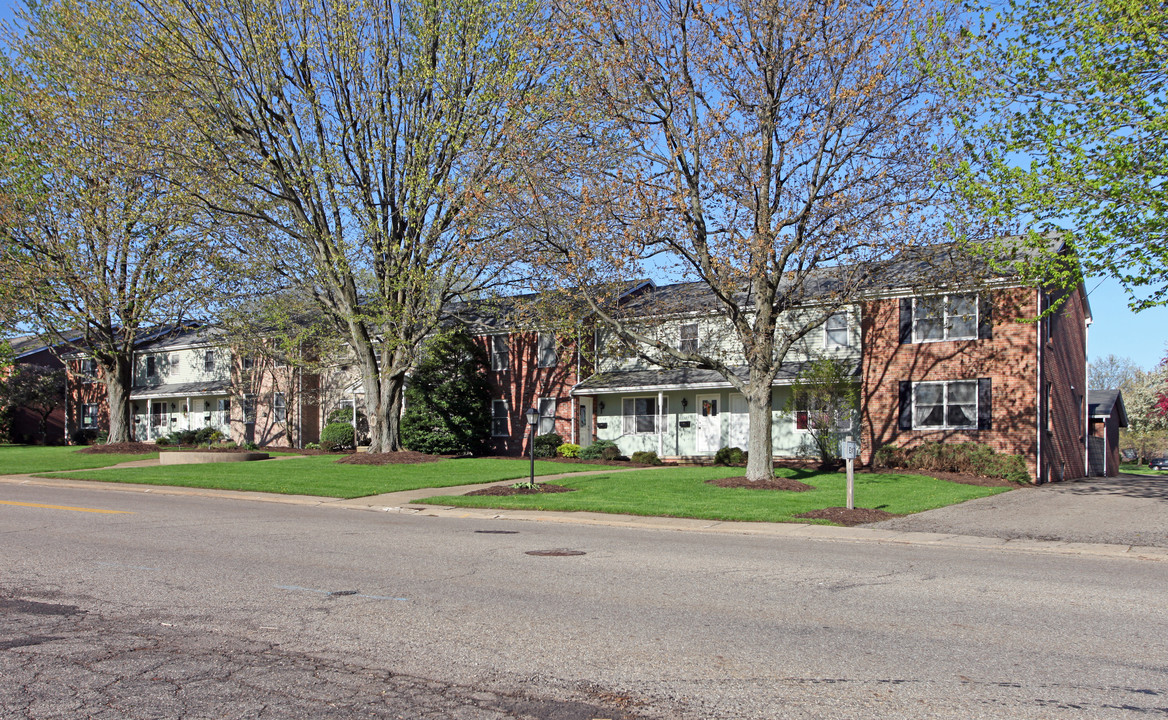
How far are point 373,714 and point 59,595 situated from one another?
4568 mm

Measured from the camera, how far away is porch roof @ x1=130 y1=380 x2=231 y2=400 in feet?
146

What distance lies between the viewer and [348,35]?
2541 centimetres

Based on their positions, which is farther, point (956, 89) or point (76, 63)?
point (76, 63)

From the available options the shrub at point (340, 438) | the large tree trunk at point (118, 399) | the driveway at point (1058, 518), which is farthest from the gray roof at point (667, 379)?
the large tree trunk at point (118, 399)

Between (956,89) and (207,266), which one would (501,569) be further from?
(207,266)

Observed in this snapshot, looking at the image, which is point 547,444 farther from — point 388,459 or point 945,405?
point 945,405

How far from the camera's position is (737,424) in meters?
30.4

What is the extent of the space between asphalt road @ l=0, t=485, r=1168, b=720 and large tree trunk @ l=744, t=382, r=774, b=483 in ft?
31.4

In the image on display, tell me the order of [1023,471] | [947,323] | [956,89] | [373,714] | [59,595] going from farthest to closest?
[947,323] → [1023,471] → [956,89] → [59,595] → [373,714]

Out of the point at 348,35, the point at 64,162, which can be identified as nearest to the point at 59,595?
the point at 348,35

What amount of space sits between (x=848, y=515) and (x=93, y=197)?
28343mm

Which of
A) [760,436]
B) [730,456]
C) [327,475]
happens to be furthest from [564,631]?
[730,456]

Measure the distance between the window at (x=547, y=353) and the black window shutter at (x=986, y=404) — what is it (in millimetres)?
15439

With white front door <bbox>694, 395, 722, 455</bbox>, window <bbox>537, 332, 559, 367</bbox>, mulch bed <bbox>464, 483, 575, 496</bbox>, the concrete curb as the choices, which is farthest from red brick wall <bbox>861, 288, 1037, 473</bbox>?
window <bbox>537, 332, 559, 367</bbox>
